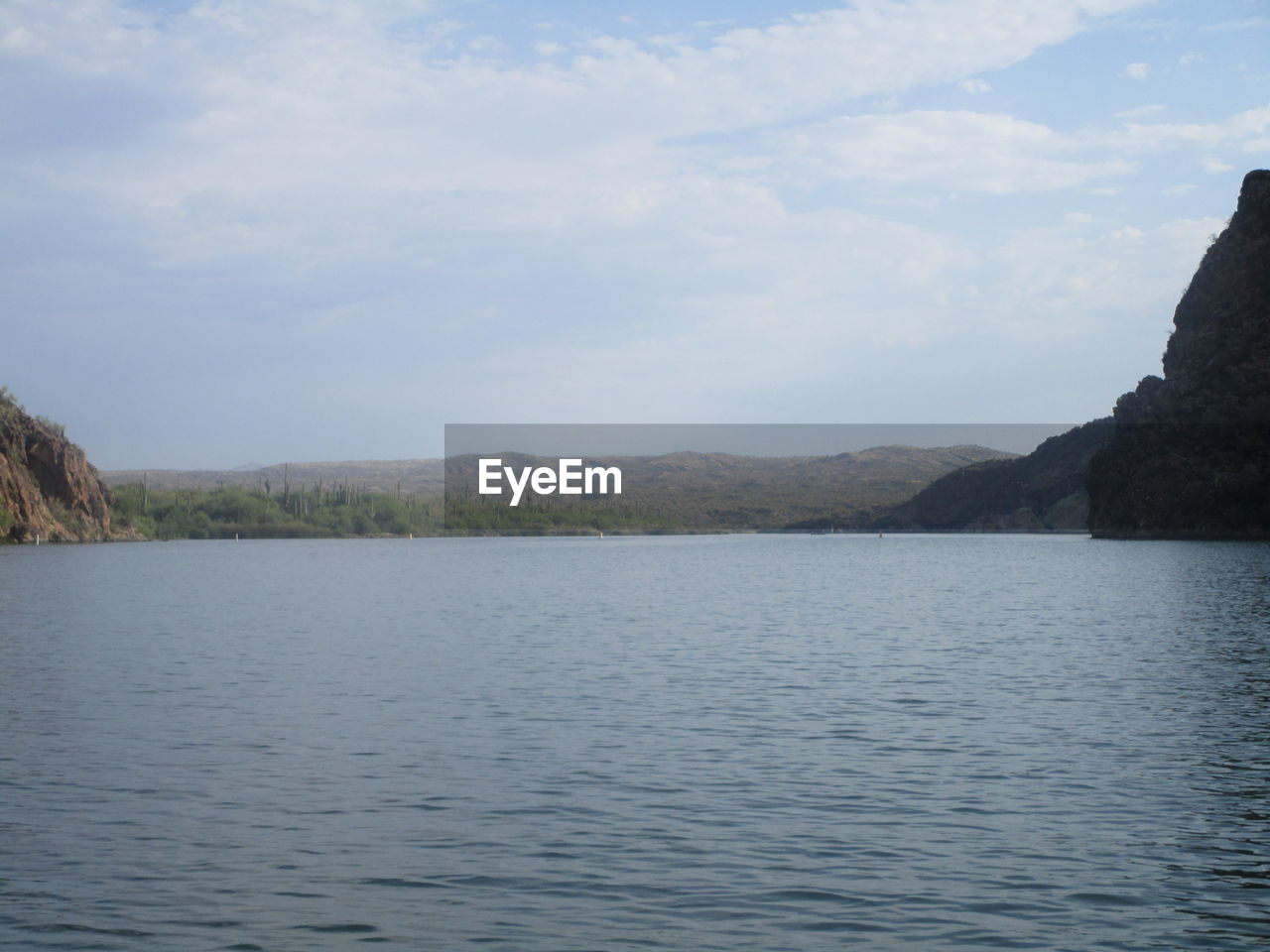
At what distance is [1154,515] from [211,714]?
407 feet

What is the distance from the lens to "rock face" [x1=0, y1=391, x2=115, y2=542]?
5851 inches

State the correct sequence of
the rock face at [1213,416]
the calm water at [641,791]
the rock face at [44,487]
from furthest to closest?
the rock face at [44,487] → the rock face at [1213,416] → the calm water at [641,791]

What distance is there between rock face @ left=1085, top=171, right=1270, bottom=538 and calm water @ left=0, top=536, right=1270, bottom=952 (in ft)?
299

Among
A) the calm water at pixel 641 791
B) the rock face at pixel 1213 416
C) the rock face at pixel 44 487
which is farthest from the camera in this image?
the rock face at pixel 44 487

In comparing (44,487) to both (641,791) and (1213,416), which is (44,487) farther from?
(641,791)

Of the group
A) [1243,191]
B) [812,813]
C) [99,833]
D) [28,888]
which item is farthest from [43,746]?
[1243,191]

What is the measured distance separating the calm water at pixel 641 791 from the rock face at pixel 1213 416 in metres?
91.3

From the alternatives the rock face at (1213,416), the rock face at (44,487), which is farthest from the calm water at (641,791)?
the rock face at (44,487)

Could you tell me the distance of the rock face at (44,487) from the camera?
149m

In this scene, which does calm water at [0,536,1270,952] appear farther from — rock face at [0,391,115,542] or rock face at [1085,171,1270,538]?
rock face at [0,391,115,542]

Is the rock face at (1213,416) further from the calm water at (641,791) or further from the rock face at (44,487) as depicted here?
the rock face at (44,487)

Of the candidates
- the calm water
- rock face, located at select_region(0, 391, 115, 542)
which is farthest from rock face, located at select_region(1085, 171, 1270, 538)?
rock face, located at select_region(0, 391, 115, 542)

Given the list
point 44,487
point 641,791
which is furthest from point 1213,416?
point 44,487

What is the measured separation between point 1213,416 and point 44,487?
470 feet
